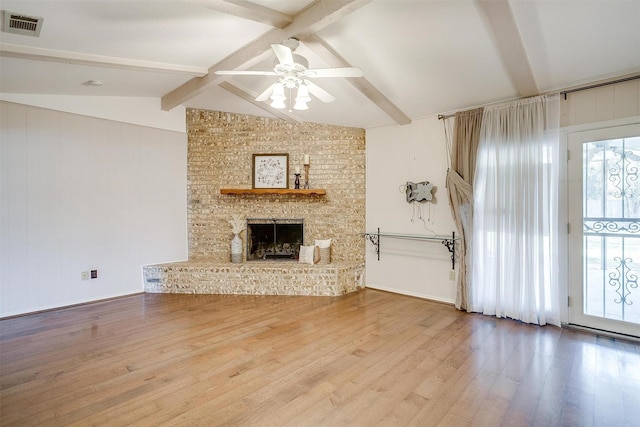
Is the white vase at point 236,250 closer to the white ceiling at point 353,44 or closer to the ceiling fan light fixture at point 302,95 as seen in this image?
the white ceiling at point 353,44

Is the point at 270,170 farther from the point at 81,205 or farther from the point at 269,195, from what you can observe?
the point at 81,205

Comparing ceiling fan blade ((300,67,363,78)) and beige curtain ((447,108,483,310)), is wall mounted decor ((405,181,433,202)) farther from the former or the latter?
ceiling fan blade ((300,67,363,78))

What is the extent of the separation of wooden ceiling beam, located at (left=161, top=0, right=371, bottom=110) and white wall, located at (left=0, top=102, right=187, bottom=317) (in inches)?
50.4

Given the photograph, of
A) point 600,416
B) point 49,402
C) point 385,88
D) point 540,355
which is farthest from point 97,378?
point 385,88

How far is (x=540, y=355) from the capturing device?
2.67 meters

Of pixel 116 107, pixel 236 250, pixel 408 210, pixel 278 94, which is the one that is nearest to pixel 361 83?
pixel 278 94

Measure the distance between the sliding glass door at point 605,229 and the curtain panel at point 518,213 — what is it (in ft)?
0.63

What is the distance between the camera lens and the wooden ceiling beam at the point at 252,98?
13.3ft

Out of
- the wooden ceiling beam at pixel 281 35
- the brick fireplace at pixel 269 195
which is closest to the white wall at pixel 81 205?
the brick fireplace at pixel 269 195

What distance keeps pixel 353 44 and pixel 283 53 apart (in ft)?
3.15

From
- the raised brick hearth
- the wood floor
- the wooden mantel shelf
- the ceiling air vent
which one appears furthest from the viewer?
the wooden mantel shelf

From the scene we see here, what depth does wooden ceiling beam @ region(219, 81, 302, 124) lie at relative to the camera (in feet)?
13.3

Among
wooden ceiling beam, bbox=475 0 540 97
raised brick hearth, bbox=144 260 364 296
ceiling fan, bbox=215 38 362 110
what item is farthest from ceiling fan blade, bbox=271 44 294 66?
raised brick hearth, bbox=144 260 364 296

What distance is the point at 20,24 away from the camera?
2.32m
